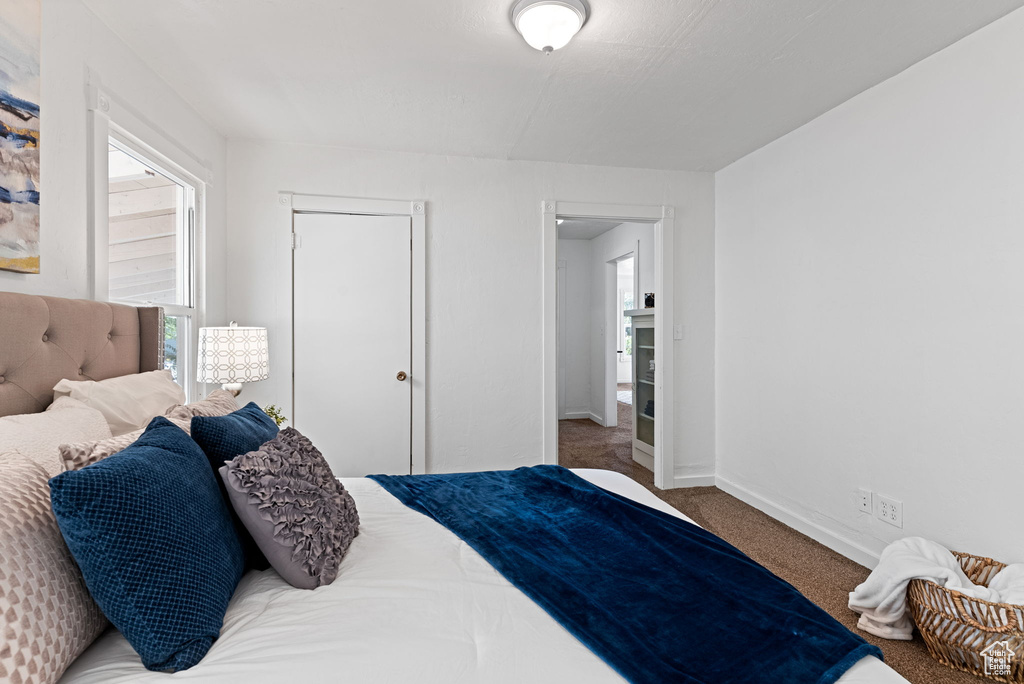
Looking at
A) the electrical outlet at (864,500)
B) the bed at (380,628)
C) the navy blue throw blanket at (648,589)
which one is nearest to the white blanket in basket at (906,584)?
the electrical outlet at (864,500)

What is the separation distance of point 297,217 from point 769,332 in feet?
11.0

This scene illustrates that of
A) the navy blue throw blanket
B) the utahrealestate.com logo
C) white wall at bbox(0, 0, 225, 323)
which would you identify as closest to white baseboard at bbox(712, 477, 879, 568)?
the utahrealestate.com logo

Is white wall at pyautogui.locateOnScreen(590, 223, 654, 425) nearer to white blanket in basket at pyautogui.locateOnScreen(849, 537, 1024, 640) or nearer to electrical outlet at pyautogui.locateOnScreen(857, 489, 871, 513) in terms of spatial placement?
electrical outlet at pyautogui.locateOnScreen(857, 489, 871, 513)

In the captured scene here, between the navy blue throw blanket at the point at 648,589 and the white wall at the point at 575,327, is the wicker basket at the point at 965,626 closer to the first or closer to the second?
the navy blue throw blanket at the point at 648,589

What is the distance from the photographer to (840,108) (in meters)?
2.85

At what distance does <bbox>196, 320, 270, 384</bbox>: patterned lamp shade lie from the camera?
2.60m

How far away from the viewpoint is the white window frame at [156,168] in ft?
6.52

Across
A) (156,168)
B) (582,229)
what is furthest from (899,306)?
(582,229)

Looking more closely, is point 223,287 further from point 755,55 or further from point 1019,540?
point 1019,540

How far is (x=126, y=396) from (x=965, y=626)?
304 cm

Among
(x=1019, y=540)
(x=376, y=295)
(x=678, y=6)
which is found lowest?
(x=1019, y=540)

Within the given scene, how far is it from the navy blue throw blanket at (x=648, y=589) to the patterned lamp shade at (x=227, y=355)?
1.39 meters

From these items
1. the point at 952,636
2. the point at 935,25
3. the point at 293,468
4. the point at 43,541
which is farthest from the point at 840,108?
the point at 43,541

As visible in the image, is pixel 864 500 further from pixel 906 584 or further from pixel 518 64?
pixel 518 64
